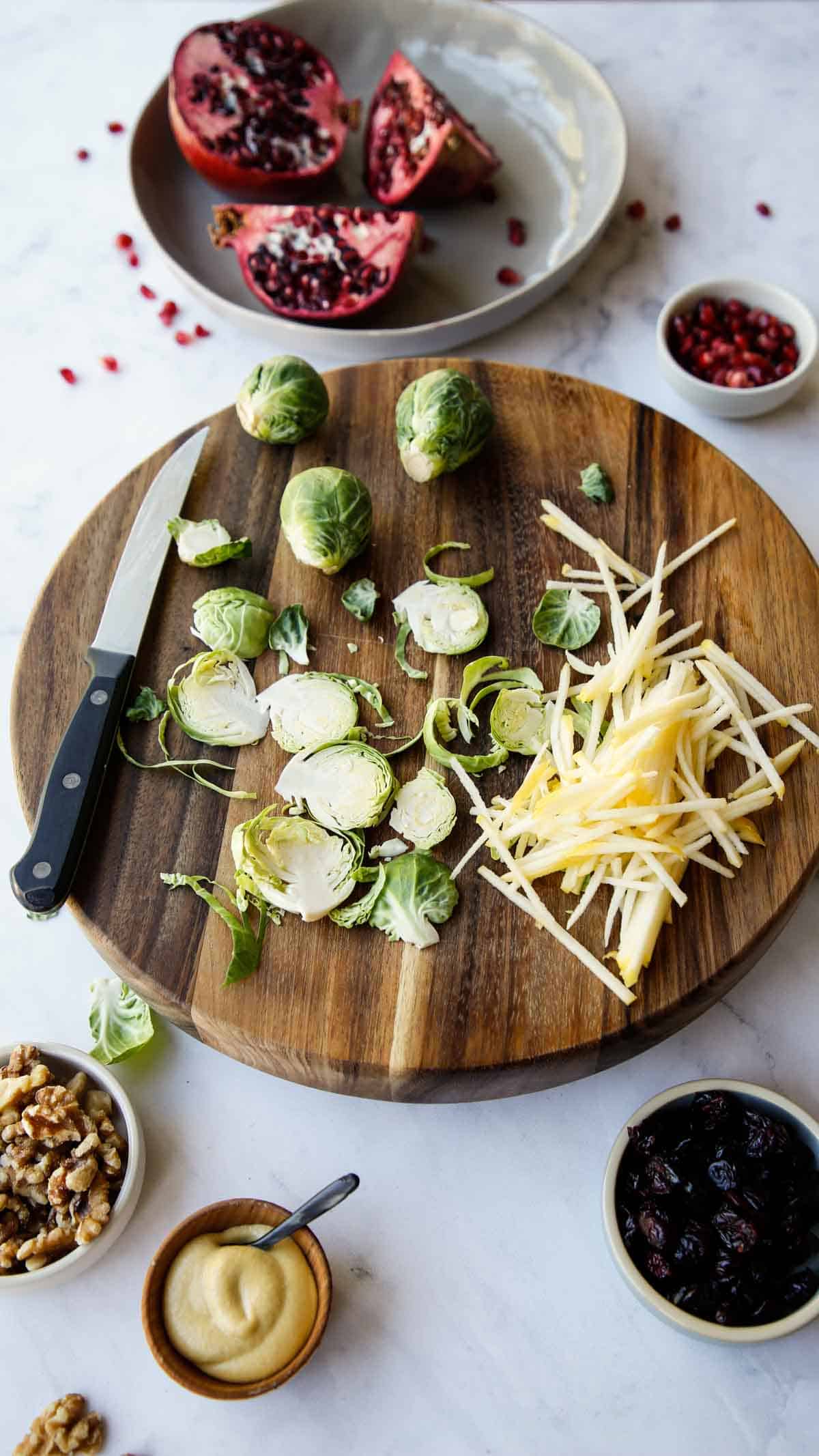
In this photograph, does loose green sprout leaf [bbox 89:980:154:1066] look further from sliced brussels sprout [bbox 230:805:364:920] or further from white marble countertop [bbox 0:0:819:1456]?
sliced brussels sprout [bbox 230:805:364:920]

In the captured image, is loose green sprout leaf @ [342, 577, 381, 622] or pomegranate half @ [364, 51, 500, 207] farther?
pomegranate half @ [364, 51, 500, 207]

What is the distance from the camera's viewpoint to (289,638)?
9.42 ft

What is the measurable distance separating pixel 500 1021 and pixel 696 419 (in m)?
2.01

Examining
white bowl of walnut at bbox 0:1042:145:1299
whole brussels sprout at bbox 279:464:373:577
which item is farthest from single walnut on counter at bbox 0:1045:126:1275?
whole brussels sprout at bbox 279:464:373:577

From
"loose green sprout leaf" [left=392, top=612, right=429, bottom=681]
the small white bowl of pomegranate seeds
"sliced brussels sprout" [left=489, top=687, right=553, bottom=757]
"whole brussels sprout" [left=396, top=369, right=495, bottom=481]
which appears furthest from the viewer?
the small white bowl of pomegranate seeds

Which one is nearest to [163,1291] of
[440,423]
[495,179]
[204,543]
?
[204,543]

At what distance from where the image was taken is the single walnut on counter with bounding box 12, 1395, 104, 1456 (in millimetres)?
2400

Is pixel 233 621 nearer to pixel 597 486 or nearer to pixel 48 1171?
pixel 597 486

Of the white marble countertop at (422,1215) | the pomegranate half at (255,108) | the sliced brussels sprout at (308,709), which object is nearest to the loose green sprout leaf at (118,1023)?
the white marble countertop at (422,1215)

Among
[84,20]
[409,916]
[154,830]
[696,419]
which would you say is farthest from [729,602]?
[84,20]

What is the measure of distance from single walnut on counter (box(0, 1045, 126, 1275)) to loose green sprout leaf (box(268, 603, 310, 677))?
108cm

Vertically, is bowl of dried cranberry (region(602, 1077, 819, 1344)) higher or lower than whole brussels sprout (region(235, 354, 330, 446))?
lower

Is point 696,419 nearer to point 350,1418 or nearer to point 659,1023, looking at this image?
point 659,1023

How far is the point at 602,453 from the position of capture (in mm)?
3131
